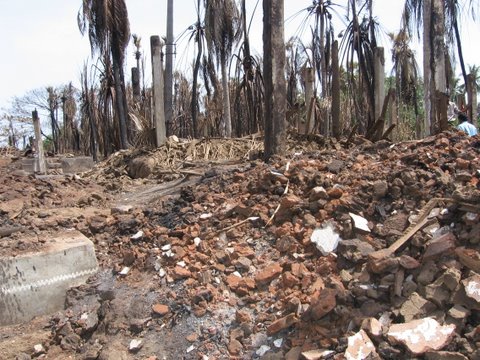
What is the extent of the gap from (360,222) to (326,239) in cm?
33

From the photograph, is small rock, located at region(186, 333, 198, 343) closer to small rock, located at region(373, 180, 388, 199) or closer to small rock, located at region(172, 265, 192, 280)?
small rock, located at region(172, 265, 192, 280)

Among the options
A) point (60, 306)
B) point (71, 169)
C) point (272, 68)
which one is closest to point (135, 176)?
point (71, 169)

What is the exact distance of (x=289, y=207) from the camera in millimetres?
5016

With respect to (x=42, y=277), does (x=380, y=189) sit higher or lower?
higher

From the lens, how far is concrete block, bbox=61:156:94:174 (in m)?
12.7

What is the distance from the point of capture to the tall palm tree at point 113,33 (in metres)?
16.1

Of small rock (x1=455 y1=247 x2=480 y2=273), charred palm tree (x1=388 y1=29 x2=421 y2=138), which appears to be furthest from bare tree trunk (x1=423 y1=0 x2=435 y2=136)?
charred palm tree (x1=388 y1=29 x2=421 y2=138)

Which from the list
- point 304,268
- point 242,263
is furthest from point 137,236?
point 304,268

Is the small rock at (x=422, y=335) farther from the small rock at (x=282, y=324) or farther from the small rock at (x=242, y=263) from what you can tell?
the small rock at (x=242, y=263)

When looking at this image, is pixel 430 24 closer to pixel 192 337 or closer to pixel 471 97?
pixel 471 97

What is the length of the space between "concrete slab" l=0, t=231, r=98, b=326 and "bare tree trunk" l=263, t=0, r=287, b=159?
9.68 feet

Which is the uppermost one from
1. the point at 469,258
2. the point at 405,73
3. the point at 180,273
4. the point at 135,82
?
the point at 405,73

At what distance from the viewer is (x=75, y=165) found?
12.8 meters

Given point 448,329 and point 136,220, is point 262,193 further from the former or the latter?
point 448,329
